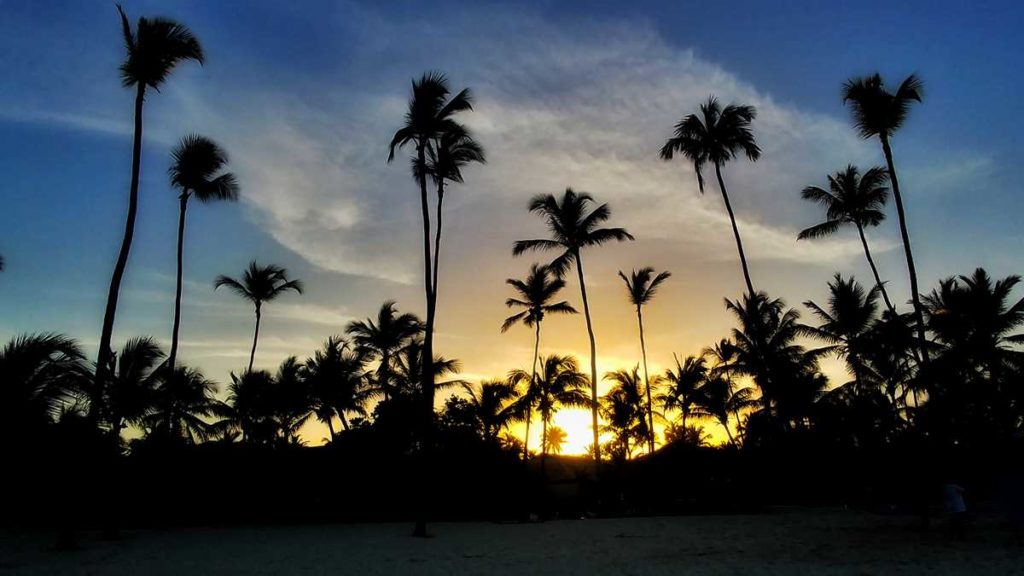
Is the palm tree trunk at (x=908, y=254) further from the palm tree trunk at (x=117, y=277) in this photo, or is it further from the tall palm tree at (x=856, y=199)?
the palm tree trunk at (x=117, y=277)

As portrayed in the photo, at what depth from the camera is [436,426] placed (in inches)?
1122

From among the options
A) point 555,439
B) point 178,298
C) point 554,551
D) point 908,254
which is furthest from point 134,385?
point 555,439

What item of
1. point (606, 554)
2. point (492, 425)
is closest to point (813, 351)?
point (492, 425)

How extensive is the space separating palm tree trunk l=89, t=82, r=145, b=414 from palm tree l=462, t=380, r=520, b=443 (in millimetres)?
18855

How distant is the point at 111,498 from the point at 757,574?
57.1ft

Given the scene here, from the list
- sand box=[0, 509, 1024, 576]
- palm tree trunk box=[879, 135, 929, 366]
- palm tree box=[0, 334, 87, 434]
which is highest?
palm tree trunk box=[879, 135, 929, 366]

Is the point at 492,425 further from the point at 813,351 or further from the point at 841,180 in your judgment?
the point at 841,180

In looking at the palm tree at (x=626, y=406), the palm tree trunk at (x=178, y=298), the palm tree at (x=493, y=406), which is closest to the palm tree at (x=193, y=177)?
the palm tree trunk at (x=178, y=298)

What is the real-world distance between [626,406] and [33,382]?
121 ft

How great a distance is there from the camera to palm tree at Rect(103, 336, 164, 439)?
22.1 metres

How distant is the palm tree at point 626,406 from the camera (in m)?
45.1

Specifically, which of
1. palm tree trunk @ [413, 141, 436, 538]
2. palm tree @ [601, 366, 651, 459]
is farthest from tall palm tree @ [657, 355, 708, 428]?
palm tree trunk @ [413, 141, 436, 538]

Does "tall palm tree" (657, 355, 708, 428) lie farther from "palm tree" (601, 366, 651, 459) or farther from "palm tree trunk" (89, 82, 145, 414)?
"palm tree trunk" (89, 82, 145, 414)

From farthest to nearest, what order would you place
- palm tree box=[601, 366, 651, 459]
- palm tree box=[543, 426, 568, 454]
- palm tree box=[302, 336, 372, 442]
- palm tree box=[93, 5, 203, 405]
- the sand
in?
1. palm tree box=[543, 426, 568, 454]
2. palm tree box=[601, 366, 651, 459]
3. palm tree box=[302, 336, 372, 442]
4. palm tree box=[93, 5, 203, 405]
5. the sand
